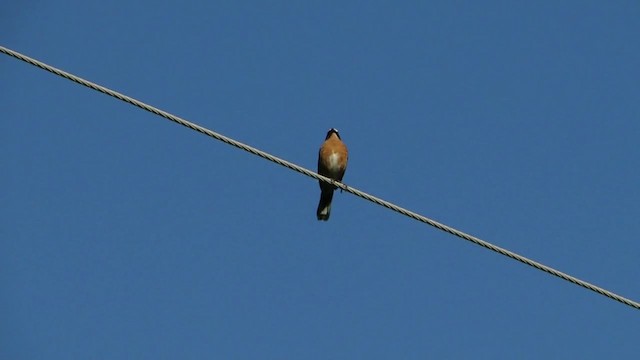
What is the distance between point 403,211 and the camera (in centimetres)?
768

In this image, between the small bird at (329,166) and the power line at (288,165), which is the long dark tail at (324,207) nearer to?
the small bird at (329,166)

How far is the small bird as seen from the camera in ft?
43.1

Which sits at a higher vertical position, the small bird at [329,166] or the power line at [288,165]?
the small bird at [329,166]

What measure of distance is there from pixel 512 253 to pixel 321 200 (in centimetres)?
601

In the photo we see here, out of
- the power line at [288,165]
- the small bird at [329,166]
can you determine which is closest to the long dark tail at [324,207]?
the small bird at [329,166]

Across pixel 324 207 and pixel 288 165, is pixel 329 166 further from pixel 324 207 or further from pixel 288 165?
pixel 288 165

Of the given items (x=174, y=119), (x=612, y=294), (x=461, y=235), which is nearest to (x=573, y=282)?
(x=612, y=294)

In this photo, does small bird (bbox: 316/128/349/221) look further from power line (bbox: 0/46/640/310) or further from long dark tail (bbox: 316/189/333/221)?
power line (bbox: 0/46/640/310)

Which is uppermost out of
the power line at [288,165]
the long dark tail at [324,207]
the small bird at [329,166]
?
the small bird at [329,166]

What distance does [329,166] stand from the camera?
13.4 meters

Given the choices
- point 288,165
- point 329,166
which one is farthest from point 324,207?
point 288,165

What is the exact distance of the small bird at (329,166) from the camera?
13.1 m

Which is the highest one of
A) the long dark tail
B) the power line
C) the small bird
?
the small bird

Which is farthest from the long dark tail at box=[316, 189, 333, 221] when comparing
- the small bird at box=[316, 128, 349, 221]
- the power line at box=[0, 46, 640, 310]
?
the power line at box=[0, 46, 640, 310]
